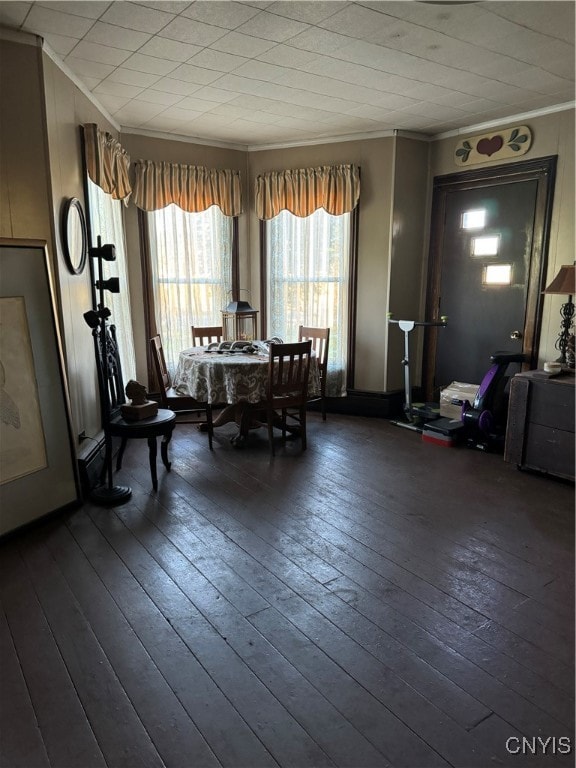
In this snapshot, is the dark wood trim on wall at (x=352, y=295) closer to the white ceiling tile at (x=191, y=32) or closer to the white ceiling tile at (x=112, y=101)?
→ the white ceiling tile at (x=112, y=101)

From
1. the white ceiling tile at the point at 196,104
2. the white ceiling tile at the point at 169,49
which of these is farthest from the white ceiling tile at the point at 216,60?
the white ceiling tile at the point at 196,104

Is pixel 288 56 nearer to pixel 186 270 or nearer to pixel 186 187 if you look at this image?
pixel 186 187

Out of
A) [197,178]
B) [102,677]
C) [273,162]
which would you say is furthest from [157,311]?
[102,677]

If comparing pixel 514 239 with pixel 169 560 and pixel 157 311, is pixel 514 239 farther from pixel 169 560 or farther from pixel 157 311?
pixel 169 560

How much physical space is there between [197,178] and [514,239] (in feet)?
9.78

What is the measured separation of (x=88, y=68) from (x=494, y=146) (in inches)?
128

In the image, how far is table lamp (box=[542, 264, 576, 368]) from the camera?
3.77 metres

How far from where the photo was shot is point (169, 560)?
264 centimetres

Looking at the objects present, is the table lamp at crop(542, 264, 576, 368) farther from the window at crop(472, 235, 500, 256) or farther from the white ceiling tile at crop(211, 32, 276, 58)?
the white ceiling tile at crop(211, 32, 276, 58)

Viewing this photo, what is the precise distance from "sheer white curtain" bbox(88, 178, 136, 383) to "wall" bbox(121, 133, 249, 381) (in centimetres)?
14

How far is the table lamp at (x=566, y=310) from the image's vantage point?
377 centimetres

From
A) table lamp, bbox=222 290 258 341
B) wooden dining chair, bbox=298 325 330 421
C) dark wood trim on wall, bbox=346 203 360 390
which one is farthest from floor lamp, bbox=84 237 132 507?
dark wood trim on wall, bbox=346 203 360 390

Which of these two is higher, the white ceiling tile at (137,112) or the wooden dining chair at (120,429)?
the white ceiling tile at (137,112)

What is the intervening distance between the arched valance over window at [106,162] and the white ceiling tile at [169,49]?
81 cm
